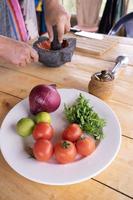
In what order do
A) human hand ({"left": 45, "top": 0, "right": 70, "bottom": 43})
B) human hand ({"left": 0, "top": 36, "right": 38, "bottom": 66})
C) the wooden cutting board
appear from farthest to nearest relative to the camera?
the wooden cutting board
human hand ({"left": 45, "top": 0, "right": 70, "bottom": 43})
human hand ({"left": 0, "top": 36, "right": 38, "bottom": 66})

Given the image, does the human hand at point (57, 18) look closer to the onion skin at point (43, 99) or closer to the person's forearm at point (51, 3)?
the person's forearm at point (51, 3)

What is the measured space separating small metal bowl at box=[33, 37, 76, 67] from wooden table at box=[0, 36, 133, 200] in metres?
0.03

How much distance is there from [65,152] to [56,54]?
517mm

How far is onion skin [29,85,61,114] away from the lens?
0.70 metres

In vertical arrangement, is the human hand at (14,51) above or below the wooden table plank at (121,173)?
above

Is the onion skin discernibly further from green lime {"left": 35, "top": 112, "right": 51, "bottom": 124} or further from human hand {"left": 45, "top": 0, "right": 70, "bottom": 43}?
human hand {"left": 45, "top": 0, "right": 70, "bottom": 43}

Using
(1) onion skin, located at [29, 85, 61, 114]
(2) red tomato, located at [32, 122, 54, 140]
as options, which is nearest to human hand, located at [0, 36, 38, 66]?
(1) onion skin, located at [29, 85, 61, 114]

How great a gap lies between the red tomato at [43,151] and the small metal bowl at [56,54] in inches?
19.1

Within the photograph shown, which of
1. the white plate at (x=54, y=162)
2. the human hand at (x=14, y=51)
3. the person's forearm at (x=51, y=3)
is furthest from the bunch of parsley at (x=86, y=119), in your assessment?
the person's forearm at (x=51, y=3)

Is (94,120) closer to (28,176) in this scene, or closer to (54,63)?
(28,176)

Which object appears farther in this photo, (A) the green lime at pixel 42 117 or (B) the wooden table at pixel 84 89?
(A) the green lime at pixel 42 117

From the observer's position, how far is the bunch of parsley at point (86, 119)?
63 centimetres

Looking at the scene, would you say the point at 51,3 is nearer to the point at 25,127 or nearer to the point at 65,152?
the point at 25,127

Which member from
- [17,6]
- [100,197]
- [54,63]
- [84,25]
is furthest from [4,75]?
[84,25]
